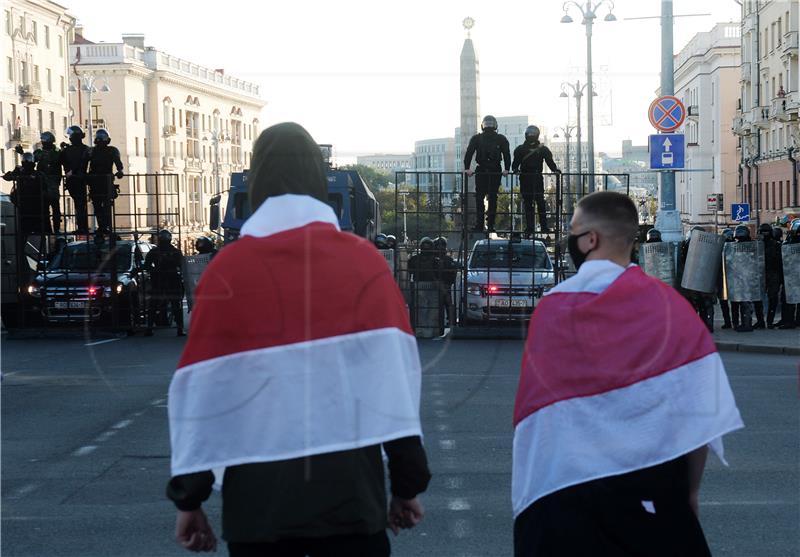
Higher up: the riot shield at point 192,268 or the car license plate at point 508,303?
the riot shield at point 192,268

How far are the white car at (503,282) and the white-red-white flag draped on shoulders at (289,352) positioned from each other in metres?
18.6

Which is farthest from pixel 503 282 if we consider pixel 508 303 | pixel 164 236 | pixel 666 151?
pixel 164 236

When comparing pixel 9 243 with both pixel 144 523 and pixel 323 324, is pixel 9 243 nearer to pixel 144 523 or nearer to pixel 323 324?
pixel 144 523

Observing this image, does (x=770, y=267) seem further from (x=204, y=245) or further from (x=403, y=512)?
(x=403, y=512)

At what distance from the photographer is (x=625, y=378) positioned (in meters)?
4.05

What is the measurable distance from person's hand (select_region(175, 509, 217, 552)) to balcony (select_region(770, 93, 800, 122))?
60.8m

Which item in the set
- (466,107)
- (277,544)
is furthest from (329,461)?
(466,107)

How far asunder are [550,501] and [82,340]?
19.0 metres

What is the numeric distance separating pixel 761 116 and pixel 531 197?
5211 cm

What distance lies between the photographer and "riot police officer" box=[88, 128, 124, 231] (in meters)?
22.9

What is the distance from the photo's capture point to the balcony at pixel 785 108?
61500 mm

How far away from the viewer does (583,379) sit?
13.4ft

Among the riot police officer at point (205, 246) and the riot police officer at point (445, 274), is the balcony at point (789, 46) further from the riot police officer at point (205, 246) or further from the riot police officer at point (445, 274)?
the riot police officer at point (205, 246)

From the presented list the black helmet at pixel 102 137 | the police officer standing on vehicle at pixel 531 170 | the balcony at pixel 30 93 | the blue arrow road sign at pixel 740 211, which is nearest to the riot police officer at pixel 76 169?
the black helmet at pixel 102 137
